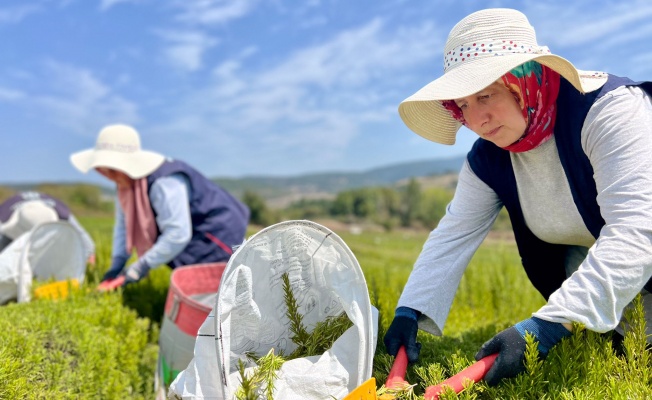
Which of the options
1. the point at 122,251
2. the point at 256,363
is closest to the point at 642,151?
the point at 256,363

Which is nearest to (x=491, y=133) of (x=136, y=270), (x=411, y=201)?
(x=136, y=270)

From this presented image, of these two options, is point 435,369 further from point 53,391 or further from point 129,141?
point 129,141

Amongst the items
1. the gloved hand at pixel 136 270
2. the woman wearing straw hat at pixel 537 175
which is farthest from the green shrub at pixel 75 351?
the woman wearing straw hat at pixel 537 175

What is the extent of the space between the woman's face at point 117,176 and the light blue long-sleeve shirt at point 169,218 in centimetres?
19

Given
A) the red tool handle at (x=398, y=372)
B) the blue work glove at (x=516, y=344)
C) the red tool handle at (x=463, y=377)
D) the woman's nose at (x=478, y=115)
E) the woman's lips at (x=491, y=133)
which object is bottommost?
the red tool handle at (x=398, y=372)

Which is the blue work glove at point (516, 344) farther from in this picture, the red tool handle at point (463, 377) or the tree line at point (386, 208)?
the tree line at point (386, 208)

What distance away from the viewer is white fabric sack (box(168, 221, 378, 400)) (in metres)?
1.64

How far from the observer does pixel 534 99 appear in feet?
5.87

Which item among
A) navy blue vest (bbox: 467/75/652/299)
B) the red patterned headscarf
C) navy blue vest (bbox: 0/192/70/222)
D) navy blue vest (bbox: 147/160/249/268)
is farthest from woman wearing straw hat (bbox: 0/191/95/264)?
the red patterned headscarf

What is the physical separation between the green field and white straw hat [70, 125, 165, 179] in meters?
0.85

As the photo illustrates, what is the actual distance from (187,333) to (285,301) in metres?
1.39

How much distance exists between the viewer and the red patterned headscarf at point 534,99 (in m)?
1.72

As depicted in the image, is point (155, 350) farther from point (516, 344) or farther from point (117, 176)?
point (516, 344)

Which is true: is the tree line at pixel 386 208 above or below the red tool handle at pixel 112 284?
below
